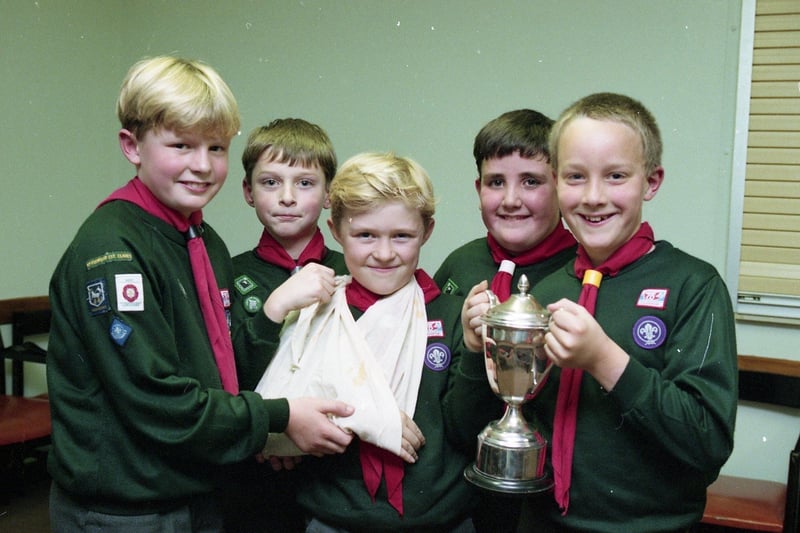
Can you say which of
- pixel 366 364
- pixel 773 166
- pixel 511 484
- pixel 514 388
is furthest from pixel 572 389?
pixel 773 166

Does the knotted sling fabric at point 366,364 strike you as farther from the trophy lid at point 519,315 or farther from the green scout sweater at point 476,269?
the trophy lid at point 519,315

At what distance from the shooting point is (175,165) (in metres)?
1.95

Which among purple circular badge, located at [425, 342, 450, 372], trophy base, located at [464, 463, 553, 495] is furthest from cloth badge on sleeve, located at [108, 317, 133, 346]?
trophy base, located at [464, 463, 553, 495]

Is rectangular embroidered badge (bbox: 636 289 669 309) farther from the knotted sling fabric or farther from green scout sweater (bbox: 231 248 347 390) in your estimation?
green scout sweater (bbox: 231 248 347 390)

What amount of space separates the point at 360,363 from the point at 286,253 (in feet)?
2.33

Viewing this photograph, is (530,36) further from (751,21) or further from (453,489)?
(453,489)

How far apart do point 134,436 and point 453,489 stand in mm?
831

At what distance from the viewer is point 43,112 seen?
14.4 feet

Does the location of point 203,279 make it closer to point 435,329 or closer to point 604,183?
point 435,329

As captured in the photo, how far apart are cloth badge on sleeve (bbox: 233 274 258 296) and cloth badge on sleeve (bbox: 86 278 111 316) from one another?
27.9 inches

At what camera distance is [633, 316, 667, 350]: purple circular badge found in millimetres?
1730

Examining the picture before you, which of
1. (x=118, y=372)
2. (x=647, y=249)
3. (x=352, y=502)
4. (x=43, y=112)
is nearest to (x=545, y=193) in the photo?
(x=647, y=249)

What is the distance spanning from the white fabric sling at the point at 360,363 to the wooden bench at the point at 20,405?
6.46 ft

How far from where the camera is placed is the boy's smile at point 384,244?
6.76 feet
